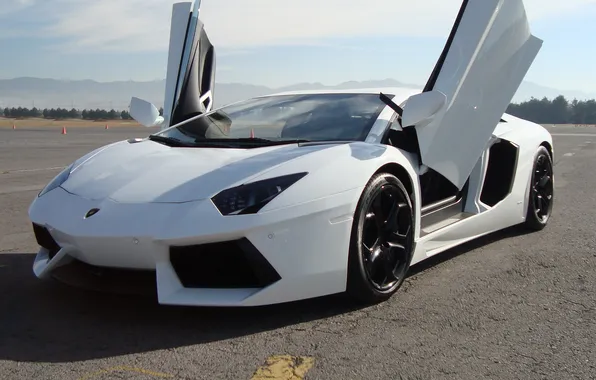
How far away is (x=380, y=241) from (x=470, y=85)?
4.69 feet

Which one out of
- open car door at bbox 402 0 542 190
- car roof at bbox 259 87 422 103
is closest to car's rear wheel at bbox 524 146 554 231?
open car door at bbox 402 0 542 190

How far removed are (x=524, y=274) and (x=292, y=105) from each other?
76.0 inches

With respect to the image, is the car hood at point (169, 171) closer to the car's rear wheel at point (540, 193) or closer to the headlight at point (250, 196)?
the headlight at point (250, 196)

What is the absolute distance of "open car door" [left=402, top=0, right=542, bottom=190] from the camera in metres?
4.13

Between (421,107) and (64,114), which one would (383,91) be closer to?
(421,107)

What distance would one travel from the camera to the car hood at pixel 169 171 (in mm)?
3225

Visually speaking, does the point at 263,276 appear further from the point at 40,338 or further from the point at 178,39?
the point at 178,39

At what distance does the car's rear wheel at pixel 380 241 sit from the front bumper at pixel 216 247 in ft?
0.45

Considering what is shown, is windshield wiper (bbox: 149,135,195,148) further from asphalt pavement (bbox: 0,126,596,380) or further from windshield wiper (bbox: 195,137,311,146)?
asphalt pavement (bbox: 0,126,596,380)

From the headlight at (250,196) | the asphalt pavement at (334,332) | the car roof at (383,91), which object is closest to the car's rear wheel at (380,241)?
the asphalt pavement at (334,332)

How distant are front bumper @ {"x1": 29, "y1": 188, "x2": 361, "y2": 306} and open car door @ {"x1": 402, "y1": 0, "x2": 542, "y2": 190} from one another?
44.1 inches

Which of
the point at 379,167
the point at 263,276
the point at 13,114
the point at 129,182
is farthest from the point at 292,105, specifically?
the point at 13,114

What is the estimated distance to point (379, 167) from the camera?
3578mm

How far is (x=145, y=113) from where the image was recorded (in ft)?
17.0
